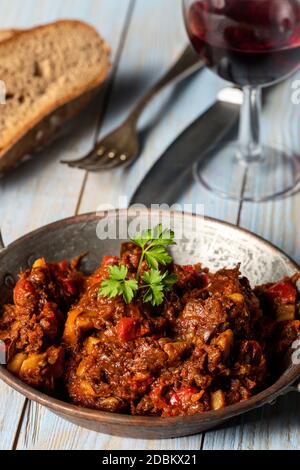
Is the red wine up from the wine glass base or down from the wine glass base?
up

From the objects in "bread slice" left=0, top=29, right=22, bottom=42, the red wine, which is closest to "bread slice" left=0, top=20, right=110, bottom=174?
"bread slice" left=0, top=29, right=22, bottom=42

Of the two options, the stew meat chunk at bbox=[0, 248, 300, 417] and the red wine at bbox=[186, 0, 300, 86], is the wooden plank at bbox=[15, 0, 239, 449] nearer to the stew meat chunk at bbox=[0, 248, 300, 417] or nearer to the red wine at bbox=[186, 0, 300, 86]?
the stew meat chunk at bbox=[0, 248, 300, 417]

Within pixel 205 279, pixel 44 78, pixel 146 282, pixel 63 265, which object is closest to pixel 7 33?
pixel 44 78

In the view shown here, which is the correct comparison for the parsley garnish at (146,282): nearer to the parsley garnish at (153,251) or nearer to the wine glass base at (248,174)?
the parsley garnish at (153,251)

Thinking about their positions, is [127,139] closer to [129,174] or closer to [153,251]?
[129,174]

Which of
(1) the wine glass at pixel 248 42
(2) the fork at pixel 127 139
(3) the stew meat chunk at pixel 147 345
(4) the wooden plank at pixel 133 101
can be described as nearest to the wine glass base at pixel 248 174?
(1) the wine glass at pixel 248 42

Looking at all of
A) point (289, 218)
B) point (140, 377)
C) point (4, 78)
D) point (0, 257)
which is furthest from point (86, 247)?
point (4, 78)

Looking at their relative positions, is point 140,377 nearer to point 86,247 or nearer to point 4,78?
point 86,247
